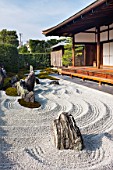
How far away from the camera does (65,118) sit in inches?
111

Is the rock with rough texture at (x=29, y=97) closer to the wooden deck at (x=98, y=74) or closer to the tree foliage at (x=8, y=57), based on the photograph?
the wooden deck at (x=98, y=74)

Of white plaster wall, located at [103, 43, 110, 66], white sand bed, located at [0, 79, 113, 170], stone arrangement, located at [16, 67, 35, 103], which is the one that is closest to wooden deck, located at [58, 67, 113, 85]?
white sand bed, located at [0, 79, 113, 170]

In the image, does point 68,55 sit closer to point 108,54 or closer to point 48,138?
point 108,54

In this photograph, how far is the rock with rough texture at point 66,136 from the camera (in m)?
2.63

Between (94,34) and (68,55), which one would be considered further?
(68,55)

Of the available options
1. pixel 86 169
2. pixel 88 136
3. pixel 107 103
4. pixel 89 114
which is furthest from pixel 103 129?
pixel 107 103

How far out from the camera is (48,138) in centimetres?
303

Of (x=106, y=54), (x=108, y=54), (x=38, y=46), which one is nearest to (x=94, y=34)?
→ (x=106, y=54)

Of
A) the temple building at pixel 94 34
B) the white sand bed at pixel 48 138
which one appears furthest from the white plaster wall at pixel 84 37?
the white sand bed at pixel 48 138

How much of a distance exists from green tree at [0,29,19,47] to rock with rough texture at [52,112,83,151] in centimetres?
2359

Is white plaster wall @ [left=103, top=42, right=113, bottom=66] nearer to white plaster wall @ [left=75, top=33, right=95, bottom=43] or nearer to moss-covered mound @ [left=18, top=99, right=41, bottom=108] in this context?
white plaster wall @ [left=75, top=33, right=95, bottom=43]

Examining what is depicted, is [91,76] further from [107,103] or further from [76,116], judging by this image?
[76,116]

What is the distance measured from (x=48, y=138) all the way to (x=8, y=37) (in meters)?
24.2

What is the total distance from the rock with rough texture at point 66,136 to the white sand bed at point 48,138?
9cm
